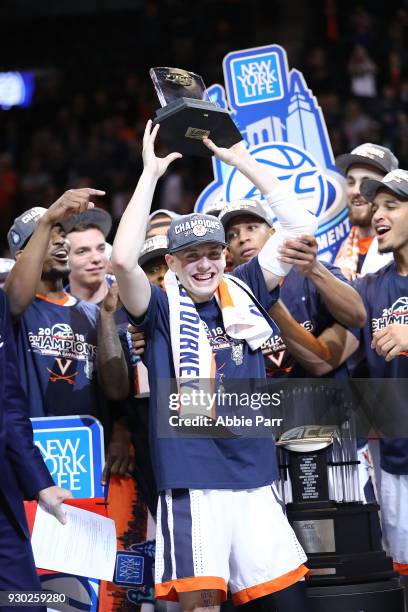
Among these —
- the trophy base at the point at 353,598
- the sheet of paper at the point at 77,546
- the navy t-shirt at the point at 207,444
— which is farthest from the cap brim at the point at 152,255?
the trophy base at the point at 353,598

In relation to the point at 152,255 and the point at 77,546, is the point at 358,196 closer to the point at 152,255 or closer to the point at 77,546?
the point at 152,255

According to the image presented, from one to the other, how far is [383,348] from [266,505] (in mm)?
748

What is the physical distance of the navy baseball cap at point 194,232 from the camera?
411 centimetres

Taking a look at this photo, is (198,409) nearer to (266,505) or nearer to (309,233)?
(266,505)

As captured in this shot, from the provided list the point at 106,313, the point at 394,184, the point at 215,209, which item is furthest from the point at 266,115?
the point at 106,313

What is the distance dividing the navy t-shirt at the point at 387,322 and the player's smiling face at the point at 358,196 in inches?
35.4

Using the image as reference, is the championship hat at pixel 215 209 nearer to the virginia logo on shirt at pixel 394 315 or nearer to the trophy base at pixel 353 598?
the virginia logo on shirt at pixel 394 315

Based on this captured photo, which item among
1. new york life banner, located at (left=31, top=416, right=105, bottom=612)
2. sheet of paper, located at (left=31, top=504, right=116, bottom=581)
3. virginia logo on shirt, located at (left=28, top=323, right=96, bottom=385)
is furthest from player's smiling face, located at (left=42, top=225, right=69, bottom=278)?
sheet of paper, located at (left=31, top=504, right=116, bottom=581)

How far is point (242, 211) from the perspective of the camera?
16.6 ft

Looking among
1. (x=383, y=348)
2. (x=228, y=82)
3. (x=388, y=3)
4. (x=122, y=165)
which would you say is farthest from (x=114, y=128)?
(x=383, y=348)

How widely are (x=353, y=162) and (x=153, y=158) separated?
6.66 feet

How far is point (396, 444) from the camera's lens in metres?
4.78

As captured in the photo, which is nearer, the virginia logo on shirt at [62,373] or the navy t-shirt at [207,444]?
the navy t-shirt at [207,444]

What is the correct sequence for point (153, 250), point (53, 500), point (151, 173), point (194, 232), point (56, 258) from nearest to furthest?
1. point (53, 500)
2. point (151, 173)
3. point (194, 232)
4. point (56, 258)
5. point (153, 250)
